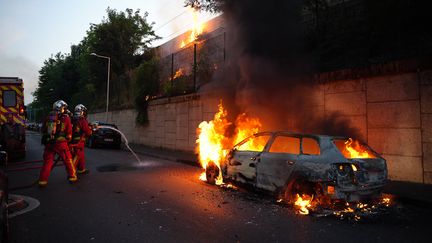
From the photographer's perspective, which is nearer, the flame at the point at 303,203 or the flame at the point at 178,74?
the flame at the point at 303,203

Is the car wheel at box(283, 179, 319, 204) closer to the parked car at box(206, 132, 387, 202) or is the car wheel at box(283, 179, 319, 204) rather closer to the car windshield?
the parked car at box(206, 132, 387, 202)

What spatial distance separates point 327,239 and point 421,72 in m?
5.40

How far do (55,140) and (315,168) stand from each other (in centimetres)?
592

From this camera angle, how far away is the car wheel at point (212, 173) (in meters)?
8.48

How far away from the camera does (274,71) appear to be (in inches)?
432

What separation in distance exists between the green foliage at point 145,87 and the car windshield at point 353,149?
16.3m

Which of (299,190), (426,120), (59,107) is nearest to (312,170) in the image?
(299,190)

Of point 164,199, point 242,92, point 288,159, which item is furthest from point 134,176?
point 288,159

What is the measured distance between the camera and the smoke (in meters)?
10.4

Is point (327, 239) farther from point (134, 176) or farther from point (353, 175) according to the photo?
point (134, 176)

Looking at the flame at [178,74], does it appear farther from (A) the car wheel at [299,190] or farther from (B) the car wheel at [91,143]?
(A) the car wheel at [299,190]

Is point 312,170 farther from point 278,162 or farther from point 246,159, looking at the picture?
point 246,159

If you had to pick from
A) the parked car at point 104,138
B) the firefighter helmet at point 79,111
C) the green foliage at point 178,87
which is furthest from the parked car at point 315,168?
the parked car at point 104,138

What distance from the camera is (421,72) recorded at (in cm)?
800
